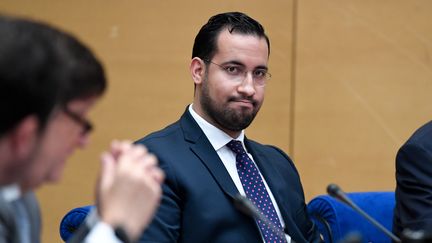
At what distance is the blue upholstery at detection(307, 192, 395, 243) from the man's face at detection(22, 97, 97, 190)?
4.43 feet

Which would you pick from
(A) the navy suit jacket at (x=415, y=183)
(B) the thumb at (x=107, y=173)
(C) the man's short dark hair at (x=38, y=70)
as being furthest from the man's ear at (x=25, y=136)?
(A) the navy suit jacket at (x=415, y=183)

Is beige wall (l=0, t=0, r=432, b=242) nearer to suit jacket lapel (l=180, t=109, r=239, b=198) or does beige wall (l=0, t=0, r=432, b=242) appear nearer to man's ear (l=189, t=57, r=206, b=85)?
man's ear (l=189, t=57, r=206, b=85)

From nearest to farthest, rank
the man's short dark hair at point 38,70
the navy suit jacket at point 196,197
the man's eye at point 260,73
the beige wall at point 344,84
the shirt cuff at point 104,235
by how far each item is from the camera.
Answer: the man's short dark hair at point 38,70, the shirt cuff at point 104,235, the navy suit jacket at point 196,197, the man's eye at point 260,73, the beige wall at point 344,84

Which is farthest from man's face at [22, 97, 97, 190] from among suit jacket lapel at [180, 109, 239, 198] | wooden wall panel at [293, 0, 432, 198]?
wooden wall panel at [293, 0, 432, 198]

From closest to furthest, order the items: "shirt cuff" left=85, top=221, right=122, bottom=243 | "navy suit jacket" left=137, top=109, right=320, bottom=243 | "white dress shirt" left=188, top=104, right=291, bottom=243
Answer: "shirt cuff" left=85, top=221, right=122, bottom=243 → "navy suit jacket" left=137, top=109, right=320, bottom=243 → "white dress shirt" left=188, top=104, right=291, bottom=243

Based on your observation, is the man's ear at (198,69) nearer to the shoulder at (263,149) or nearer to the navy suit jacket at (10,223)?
the shoulder at (263,149)

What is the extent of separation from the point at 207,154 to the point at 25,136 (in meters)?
1.04

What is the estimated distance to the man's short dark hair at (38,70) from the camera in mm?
1014

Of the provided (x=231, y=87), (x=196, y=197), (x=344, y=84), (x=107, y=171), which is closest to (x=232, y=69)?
(x=231, y=87)

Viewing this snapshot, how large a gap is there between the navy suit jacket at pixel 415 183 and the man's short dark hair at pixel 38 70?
132 cm

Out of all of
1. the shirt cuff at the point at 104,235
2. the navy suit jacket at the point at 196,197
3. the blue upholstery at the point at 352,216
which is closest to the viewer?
the shirt cuff at the point at 104,235

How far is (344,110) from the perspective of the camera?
12.1 feet

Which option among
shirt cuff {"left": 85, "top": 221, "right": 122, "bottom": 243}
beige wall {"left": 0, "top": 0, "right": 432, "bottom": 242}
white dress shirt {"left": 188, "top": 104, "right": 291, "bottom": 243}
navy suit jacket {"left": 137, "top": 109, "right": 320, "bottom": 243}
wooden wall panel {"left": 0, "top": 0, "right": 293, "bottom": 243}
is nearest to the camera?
shirt cuff {"left": 85, "top": 221, "right": 122, "bottom": 243}

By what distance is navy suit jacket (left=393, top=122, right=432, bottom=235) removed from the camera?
213 centimetres
